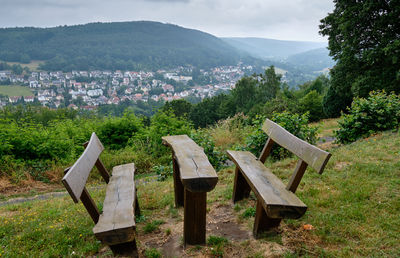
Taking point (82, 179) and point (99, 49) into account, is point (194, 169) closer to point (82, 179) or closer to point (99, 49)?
point (82, 179)

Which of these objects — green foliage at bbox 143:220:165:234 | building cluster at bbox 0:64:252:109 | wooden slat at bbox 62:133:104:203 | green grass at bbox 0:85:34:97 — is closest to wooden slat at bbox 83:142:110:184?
wooden slat at bbox 62:133:104:203

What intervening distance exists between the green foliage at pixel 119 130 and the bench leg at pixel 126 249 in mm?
5553

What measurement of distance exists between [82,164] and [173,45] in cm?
19865

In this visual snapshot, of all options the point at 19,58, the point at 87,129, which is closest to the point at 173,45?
the point at 19,58

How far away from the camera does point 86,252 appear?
8.18ft

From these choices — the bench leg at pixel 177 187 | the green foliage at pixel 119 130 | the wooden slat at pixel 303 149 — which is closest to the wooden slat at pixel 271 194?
the wooden slat at pixel 303 149

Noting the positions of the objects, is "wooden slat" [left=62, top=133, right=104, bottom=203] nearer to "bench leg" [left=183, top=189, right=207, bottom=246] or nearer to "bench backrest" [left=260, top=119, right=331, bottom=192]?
"bench leg" [left=183, top=189, right=207, bottom=246]

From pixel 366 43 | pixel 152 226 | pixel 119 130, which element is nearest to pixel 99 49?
pixel 366 43

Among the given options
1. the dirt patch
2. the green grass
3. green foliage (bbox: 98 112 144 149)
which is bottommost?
the green grass

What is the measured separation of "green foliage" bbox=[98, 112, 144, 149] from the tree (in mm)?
11718

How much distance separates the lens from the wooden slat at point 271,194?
6.99 ft

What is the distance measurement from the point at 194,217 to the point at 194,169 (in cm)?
47

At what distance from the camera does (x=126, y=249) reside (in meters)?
2.27

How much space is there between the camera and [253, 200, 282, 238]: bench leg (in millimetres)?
2459
